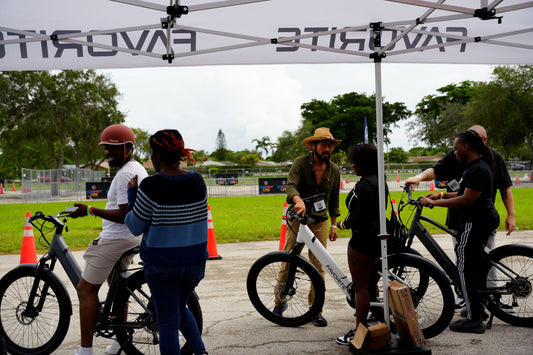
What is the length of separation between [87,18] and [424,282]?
4.17m

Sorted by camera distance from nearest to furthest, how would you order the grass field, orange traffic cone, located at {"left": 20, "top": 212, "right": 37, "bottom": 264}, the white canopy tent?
the white canopy tent
orange traffic cone, located at {"left": 20, "top": 212, "right": 37, "bottom": 264}
the grass field

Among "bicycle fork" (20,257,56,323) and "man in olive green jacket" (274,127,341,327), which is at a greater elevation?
"man in olive green jacket" (274,127,341,327)

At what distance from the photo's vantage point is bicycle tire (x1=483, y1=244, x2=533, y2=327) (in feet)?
15.2

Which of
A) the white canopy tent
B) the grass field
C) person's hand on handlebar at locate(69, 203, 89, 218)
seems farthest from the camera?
the grass field

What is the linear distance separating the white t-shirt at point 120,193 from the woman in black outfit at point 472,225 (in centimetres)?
273

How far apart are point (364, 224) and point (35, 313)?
9.43 ft

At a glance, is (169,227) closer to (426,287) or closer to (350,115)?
(426,287)

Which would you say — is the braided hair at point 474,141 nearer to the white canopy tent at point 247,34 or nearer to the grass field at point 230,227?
the white canopy tent at point 247,34

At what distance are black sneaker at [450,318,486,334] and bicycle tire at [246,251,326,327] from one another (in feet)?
4.36

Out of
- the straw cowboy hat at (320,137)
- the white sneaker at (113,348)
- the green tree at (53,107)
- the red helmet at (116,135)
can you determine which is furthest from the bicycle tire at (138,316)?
the green tree at (53,107)

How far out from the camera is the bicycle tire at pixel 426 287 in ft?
14.2

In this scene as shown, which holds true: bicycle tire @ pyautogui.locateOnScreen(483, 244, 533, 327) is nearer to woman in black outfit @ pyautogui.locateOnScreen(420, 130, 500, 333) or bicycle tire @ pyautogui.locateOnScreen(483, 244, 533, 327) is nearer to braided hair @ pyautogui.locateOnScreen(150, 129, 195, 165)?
woman in black outfit @ pyautogui.locateOnScreen(420, 130, 500, 333)

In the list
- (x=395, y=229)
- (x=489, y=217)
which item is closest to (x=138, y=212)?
(x=395, y=229)

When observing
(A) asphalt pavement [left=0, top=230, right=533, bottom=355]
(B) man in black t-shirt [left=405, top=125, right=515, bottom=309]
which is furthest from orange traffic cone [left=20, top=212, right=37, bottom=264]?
(B) man in black t-shirt [left=405, top=125, right=515, bottom=309]
